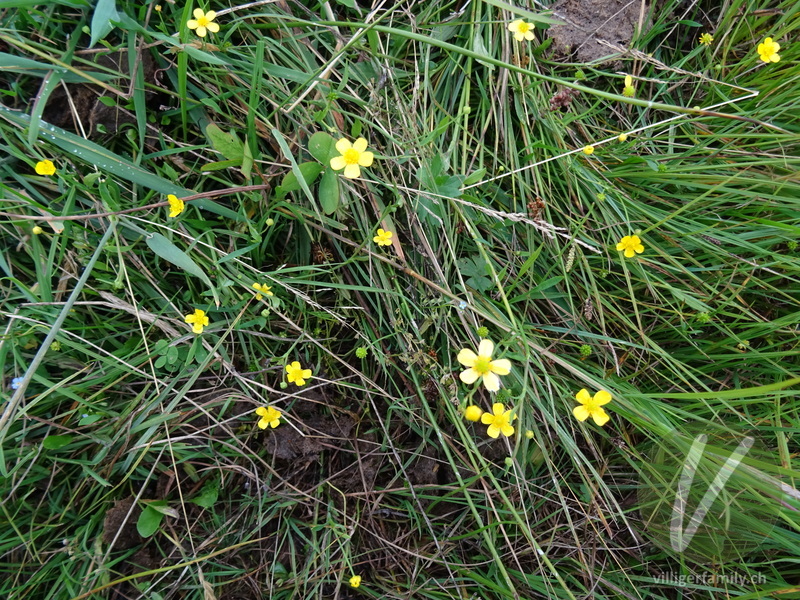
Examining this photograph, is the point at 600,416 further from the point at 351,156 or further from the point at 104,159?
the point at 104,159

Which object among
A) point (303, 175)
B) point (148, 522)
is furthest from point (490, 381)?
point (148, 522)

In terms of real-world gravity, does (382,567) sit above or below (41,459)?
below

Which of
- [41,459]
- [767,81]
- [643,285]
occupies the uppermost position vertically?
[767,81]

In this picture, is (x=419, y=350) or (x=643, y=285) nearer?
(x=419, y=350)

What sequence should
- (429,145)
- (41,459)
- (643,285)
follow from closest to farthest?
(41,459) → (429,145) → (643,285)

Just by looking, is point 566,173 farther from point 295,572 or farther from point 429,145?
point 295,572

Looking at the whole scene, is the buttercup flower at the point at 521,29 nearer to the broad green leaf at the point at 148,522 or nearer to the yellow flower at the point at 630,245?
the yellow flower at the point at 630,245

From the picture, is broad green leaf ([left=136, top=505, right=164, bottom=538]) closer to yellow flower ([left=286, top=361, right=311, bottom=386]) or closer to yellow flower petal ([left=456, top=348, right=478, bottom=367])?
yellow flower ([left=286, top=361, right=311, bottom=386])

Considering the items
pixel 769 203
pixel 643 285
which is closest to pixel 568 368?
pixel 643 285
